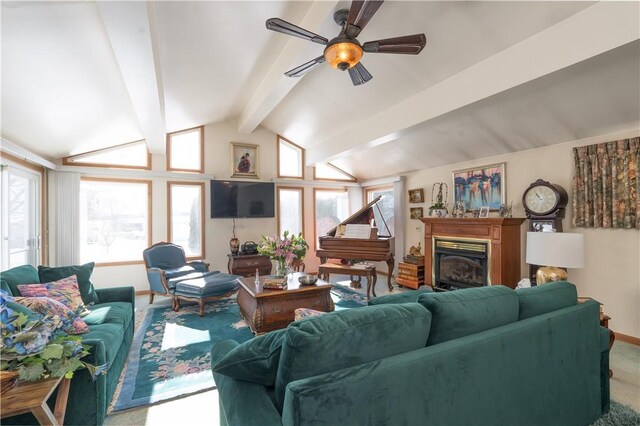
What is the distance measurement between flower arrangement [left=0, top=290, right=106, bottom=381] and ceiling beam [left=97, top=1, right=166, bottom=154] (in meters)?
1.96

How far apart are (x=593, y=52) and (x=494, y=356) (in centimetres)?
231

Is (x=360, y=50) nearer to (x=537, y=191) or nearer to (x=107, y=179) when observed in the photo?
(x=537, y=191)

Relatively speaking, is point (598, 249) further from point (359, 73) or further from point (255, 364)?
point (255, 364)

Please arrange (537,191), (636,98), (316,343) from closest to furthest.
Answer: (316,343) → (636,98) → (537,191)

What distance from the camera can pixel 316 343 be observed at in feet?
3.49

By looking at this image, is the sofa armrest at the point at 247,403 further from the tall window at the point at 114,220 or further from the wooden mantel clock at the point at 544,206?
the tall window at the point at 114,220

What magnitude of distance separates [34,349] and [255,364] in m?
1.11

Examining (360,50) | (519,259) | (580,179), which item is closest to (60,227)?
(360,50)

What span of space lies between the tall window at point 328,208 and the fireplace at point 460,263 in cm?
284

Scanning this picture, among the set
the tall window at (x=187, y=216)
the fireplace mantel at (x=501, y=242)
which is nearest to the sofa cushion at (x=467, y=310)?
the fireplace mantel at (x=501, y=242)

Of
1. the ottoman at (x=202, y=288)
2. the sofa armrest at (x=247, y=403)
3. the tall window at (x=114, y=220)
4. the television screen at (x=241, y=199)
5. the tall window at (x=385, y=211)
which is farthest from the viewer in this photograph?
the tall window at (x=385, y=211)

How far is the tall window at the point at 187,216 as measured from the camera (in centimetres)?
570

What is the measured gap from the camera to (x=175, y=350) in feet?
9.98

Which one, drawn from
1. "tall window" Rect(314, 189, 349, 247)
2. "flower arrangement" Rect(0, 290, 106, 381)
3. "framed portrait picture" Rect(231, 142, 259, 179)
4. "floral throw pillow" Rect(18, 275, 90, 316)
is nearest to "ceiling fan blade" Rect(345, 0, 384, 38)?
"flower arrangement" Rect(0, 290, 106, 381)
